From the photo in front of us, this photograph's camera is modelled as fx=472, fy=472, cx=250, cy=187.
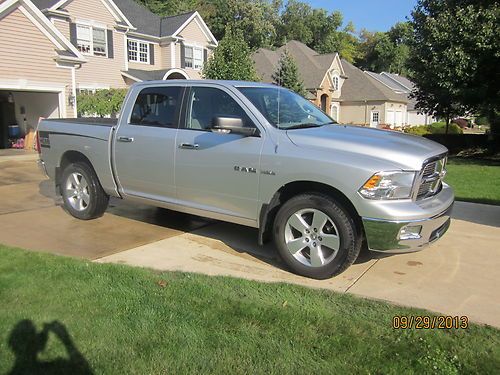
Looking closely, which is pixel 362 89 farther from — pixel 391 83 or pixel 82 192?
pixel 82 192

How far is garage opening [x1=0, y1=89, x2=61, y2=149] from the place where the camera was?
19172mm

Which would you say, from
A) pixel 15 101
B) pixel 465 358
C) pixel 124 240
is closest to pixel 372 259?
pixel 465 358

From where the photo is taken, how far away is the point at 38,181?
10.8 m

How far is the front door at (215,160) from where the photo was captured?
5.06 m

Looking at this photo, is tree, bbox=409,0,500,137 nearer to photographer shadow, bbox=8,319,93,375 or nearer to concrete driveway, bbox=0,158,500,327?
concrete driveway, bbox=0,158,500,327

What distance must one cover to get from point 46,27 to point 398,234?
16.5 meters

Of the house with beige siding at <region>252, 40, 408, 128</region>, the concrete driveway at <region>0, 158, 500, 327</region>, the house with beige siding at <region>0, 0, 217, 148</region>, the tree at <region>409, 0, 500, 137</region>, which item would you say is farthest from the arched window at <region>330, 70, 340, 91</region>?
the concrete driveway at <region>0, 158, 500, 327</region>

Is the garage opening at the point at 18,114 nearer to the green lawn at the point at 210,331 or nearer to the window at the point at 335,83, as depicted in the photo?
the green lawn at the point at 210,331

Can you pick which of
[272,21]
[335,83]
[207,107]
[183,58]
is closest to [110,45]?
[183,58]

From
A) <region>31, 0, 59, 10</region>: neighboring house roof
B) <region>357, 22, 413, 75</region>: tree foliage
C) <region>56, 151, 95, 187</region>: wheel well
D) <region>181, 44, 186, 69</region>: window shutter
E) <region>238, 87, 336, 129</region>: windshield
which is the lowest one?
<region>56, 151, 95, 187</region>: wheel well

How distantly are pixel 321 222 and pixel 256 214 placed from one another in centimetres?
79

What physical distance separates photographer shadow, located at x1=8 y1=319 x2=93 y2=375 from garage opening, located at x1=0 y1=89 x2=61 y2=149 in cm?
1705

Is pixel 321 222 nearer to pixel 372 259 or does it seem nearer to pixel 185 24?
pixel 372 259
